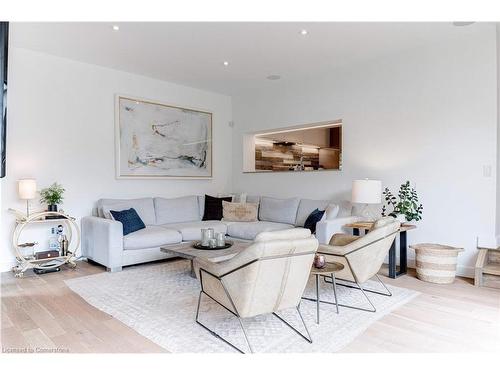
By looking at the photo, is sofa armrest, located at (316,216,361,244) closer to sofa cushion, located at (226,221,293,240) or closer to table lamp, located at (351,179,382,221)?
table lamp, located at (351,179,382,221)

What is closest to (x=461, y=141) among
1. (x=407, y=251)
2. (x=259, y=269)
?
(x=407, y=251)

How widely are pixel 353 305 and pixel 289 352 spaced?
3.53ft

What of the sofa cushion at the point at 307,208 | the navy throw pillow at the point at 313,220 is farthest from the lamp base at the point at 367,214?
the navy throw pillow at the point at 313,220

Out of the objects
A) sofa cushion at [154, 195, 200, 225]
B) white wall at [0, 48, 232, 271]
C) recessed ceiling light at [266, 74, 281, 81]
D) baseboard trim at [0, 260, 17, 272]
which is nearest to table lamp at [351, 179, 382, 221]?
recessed ceiling light at [266, 74, 281, 81]

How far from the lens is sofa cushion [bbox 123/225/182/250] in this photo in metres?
4.22

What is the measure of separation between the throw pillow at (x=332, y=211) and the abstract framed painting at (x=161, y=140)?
100 inches

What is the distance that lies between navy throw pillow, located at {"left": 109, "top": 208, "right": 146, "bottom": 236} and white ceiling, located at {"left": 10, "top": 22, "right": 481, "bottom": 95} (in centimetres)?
209

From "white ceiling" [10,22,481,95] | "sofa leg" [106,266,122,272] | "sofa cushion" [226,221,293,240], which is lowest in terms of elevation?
"sofa leg" [106,266,122,272]

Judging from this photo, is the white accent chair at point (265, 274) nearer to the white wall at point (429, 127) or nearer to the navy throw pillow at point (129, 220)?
the navy throw pillow at point (129, 220)

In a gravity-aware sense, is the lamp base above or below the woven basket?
above

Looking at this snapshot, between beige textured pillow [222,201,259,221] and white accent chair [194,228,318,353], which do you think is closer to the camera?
white accent chair [194,228,318,353]

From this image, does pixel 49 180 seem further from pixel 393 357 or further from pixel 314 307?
pixel 393 357

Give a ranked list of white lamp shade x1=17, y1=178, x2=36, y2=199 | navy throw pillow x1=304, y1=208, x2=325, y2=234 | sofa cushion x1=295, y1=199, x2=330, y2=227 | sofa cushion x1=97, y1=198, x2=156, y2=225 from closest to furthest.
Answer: white lamp shade x1=17, y1=178, x2=36, y2=199 < navy throw pillow x1=304, y1=208, x2=325, y2=234 < sofa cushion x1=97, y1=198, x2=156, y2=225 < sofa cushion x1=295, y1=199, x2=330, y2=227

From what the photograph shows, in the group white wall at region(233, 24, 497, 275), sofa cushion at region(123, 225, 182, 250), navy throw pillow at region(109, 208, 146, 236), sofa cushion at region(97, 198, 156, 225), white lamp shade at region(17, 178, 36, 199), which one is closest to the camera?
white wall at region(233, 24, 497, 275)
